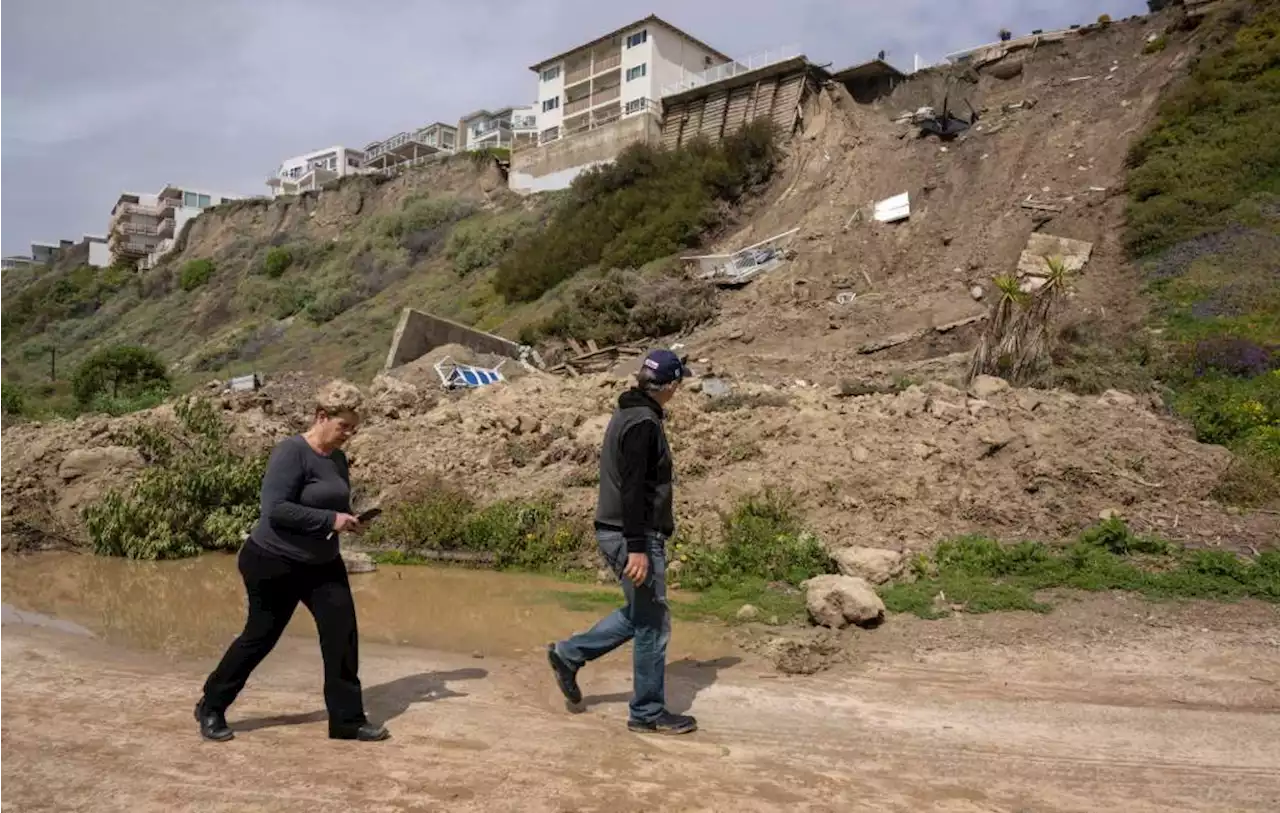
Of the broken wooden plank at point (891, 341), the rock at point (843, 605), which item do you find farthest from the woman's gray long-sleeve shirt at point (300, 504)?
the broken wooden plank at point (891, 341)

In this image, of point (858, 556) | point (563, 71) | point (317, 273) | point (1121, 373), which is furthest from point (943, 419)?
point (563, 71)

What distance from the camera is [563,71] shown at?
165ft

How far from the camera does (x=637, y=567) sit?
3.98 metres

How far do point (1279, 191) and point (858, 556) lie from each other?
16901 mm

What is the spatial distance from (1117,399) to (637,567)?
8845mm

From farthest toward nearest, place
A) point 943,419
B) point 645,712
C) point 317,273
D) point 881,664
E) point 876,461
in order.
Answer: point 317,273, point 943,419, point 876,461, point 881,664, point 645,712

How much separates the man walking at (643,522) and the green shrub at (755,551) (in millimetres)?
3503

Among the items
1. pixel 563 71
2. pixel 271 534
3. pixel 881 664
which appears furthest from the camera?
pixel 563 71

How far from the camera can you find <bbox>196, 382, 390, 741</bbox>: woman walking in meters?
3.82

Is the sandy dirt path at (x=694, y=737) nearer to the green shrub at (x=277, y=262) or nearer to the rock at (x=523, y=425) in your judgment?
the rock at (x=523, y=425)

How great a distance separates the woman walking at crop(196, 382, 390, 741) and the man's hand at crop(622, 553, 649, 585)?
117 centimetres

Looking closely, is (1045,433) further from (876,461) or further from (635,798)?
(635,798)

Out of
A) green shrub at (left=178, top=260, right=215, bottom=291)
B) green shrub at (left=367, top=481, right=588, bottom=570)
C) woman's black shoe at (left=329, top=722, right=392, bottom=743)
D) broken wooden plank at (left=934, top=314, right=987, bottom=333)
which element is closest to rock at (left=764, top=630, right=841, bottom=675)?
woman's black shoe at (left=329, top=722, right=392, bottom=743)

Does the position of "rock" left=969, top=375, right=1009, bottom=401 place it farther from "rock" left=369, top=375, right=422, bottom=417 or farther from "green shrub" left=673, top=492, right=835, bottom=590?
"rock" left=369, top=375, right=422, bottom=417
